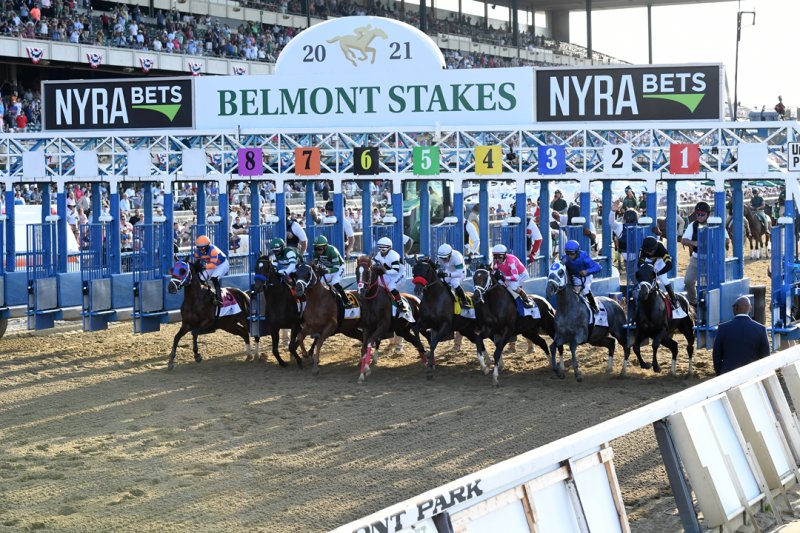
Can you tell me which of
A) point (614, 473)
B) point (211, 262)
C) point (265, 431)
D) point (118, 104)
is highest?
point (118, 104)

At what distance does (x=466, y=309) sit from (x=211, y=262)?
9.18 ft

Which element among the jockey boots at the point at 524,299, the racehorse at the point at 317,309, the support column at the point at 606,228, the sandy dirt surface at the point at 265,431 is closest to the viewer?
the sandy dirt surface at the point at 265,431

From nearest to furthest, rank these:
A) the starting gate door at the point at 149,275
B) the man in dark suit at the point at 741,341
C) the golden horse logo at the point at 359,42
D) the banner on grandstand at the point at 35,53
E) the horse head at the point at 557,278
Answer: the man in dark suit at the point at 741,341
the horse head at the point at 557,278
the starting gate door at the point at 149,275
the golden horse logo at the point at 359,42
the banner on grandstand at the point at 35,53

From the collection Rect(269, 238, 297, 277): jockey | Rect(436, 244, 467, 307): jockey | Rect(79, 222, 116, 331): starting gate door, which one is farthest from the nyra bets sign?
Rect(436, 244, 467, 307): jockey

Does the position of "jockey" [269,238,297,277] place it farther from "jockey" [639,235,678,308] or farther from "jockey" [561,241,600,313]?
"jockey" [639,235,678,308]

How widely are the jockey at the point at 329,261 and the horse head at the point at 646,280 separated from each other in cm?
302

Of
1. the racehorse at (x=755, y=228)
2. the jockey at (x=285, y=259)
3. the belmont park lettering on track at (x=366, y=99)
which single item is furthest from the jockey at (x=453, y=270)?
the racehorse at (x=755, y=228)

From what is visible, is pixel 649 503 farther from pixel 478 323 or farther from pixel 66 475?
pixel 478 323

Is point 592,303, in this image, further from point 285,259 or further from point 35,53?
point 35,53

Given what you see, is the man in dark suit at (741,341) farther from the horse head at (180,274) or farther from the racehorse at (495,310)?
the horse head at (180,274)

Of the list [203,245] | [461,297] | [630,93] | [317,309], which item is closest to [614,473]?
[461,297]

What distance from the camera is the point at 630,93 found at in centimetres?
1317

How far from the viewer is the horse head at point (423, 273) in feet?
37.8

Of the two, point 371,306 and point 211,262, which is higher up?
point 211,262
